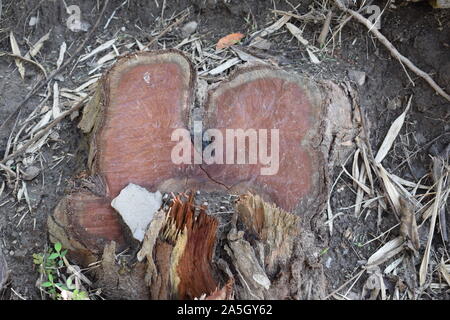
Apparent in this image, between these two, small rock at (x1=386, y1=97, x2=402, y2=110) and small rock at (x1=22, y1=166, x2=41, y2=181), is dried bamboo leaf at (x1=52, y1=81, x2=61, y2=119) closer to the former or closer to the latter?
small rock at (x1=22, y1=166, x2=41, y2=181)

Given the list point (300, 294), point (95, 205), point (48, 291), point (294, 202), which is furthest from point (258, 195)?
point (48, 291)

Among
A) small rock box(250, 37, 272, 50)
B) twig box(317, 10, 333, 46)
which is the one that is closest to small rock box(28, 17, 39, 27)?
small rock box(250, 37, 272, 50)

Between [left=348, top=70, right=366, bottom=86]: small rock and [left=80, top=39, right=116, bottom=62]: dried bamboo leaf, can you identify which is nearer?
[left=348, top=70, right=366, bottom=86]: small rock

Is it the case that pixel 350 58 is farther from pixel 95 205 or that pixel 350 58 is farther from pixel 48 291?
pixel 48 291

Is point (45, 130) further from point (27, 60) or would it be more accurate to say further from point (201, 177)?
point (201, 177)

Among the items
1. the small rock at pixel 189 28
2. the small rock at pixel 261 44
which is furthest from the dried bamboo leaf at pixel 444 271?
the small rock at pixel 189 28

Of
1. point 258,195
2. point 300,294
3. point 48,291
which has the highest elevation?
point 258,195
